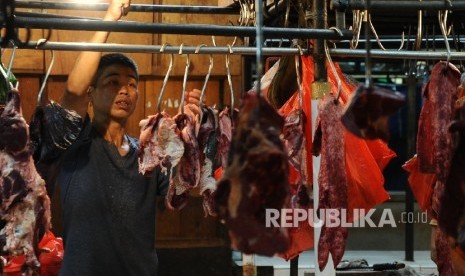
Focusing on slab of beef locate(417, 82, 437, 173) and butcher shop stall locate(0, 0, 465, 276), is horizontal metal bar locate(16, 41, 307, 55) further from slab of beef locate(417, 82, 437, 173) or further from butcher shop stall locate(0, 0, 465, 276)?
slab of beef locate(417, 82, 437, 173)

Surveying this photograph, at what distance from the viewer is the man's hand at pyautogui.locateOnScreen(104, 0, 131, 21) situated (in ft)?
11.7

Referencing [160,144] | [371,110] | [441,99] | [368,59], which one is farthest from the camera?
[160,144]

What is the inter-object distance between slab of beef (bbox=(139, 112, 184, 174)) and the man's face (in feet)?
1.50

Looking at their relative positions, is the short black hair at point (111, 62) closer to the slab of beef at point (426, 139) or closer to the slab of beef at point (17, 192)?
the slab of beef at point (17, 192)

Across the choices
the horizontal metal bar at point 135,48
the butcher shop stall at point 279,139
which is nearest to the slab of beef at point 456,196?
the butcher shop stall at point 279,139

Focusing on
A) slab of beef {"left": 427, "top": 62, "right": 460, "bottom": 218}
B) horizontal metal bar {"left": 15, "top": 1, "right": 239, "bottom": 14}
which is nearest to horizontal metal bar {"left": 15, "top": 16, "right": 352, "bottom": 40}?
slab of beef {"left": 427, "top": 62, "right": 460, "bottom": 218}

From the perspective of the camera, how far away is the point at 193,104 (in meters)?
3.64

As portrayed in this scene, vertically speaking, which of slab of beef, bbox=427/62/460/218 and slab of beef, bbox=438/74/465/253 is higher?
slab of beef, bbox=427/62/460/218

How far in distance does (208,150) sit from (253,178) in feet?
3.51

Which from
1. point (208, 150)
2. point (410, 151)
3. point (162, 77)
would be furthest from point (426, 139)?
point (410, 151)

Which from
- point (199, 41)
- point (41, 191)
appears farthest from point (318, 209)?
point (199, 41)

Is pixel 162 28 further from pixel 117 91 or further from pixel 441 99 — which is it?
pixel 441 99

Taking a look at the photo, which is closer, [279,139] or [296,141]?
[279,139]

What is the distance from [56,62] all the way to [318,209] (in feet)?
13.1
